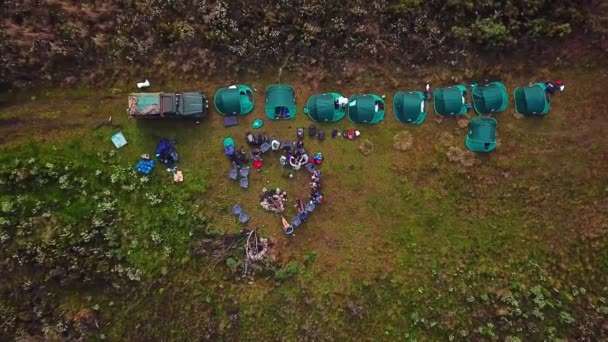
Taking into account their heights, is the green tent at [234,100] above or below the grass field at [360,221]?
above

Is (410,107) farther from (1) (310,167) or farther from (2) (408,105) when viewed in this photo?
(1) (310,167)

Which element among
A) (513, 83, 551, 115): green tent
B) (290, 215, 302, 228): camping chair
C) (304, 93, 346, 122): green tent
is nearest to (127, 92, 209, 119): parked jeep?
(304, 93, 346, 122): green tent

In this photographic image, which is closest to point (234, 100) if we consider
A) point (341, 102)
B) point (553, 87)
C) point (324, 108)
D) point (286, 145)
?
point (286, 145)

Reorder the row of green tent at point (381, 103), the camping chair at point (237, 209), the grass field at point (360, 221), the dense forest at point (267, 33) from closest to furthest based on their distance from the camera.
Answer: the grass field at point (360, 221), the dense forest at point (267, 33), the row of green tent at point (381, 103), the camping chair at point (237, 209)

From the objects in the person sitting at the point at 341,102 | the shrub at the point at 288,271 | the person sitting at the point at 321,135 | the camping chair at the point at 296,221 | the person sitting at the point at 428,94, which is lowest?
the shrub at the point at 288,271

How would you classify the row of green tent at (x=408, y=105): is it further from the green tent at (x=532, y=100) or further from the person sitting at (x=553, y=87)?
the person sitting at (x=553, y=87)

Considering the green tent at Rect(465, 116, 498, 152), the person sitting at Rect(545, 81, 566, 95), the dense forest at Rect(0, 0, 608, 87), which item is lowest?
the green tent at Rect(465, 116, 498, 152)

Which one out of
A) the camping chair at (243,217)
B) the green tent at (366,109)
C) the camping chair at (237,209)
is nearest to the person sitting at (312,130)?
the green tent at (366,109)

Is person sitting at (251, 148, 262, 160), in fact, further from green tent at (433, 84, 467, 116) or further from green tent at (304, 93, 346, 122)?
green tent at (433, 84, 467, 116)

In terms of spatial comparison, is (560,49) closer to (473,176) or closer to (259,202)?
(473,176)
